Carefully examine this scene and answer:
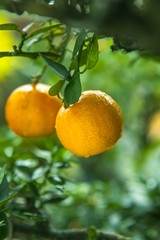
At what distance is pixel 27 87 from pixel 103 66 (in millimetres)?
652

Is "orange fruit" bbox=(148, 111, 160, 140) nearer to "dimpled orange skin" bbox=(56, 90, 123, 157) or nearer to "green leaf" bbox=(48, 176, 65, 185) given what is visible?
"green leaf" bbox=(48, 176, 65, 185)

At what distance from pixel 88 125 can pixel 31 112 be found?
158 mm

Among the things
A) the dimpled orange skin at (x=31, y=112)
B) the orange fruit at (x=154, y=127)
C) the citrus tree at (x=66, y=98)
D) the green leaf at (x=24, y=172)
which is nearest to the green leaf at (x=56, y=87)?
the citrus tree at (x=66, y=98)

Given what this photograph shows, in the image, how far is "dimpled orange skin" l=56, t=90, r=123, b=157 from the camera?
41 centimetres

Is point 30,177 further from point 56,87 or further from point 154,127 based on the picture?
point 154,127

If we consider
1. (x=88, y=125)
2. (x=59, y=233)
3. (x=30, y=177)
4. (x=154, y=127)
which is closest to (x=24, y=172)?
(x=30, y=177)

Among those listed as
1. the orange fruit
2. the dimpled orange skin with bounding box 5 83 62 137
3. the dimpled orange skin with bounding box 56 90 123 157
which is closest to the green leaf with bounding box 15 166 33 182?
the dimpled orange skin with bounding box 5 83 62 137

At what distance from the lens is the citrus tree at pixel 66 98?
27 centimetres

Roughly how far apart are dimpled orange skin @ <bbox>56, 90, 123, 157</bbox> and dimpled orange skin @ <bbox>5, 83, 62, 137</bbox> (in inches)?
4.7

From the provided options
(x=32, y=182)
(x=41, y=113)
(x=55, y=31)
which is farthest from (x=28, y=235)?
(x=55, y=31)

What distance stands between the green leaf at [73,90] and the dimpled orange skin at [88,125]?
0.08 feet

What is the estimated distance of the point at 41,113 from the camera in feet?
1.77

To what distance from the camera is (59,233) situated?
591 mm

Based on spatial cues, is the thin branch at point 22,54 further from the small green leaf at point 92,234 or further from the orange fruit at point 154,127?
the orange fruit at point 154,127
